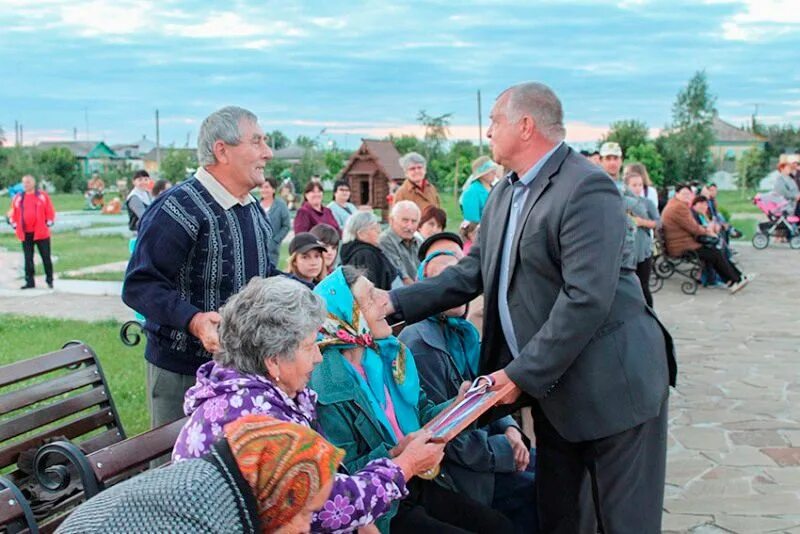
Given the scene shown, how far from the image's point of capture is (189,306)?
3.23 metres

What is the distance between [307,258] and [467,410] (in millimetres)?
3469

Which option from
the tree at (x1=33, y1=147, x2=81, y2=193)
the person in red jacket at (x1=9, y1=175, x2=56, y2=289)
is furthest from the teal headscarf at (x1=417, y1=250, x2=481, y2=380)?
the tree at (x1=33, y1=147, x2=81, y2=193)

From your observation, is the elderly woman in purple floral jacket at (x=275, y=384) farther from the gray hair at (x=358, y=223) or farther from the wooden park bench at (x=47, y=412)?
the gray hair at (x=358, y=223)

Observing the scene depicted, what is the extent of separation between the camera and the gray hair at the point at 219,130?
3404 mm

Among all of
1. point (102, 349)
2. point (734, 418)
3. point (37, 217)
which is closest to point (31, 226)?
point (37, 217)

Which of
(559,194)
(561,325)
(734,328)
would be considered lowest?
(734,328)

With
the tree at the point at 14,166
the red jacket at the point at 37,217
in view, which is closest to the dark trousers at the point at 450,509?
the red jacket at the point at 37,217

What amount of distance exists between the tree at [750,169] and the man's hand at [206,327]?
1920 inches

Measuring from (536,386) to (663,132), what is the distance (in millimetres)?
46506

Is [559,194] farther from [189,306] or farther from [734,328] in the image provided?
[734,328]

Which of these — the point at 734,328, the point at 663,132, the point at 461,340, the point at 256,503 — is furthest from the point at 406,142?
the point at 256,503

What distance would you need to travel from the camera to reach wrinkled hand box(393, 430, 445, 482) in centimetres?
273

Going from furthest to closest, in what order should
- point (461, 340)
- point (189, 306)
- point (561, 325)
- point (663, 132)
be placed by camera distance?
1. point (663, 132)
2. point (461, 340)
3. point (189, 306)
4. point (561, 325)

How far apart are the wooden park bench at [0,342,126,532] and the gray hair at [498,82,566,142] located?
6.89ft
